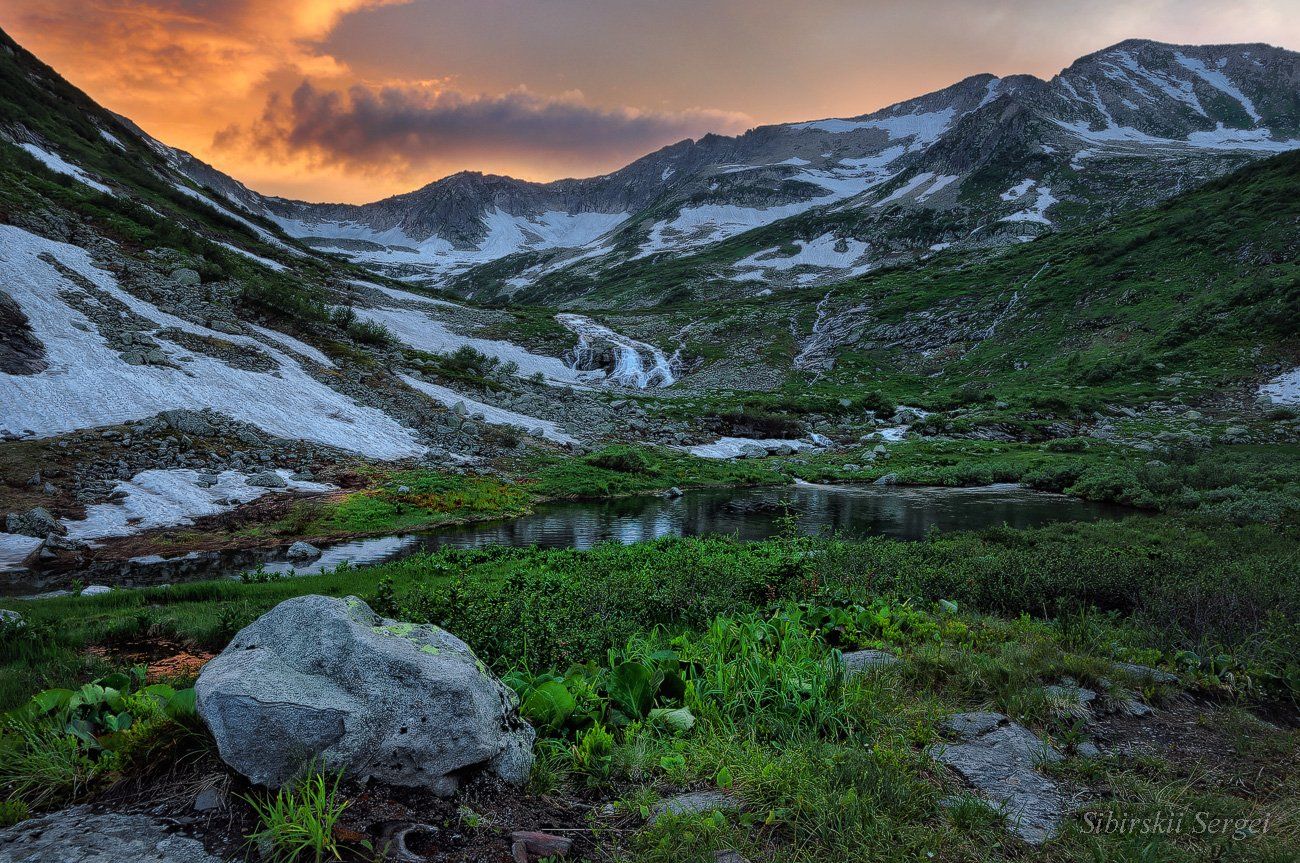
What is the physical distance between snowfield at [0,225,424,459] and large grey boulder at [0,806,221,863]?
26115 millimetres

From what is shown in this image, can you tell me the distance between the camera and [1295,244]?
217 ft

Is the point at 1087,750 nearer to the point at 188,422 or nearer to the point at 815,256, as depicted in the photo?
the point at 188,422

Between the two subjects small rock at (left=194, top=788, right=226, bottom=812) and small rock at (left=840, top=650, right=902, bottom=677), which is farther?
small rock at (left=840, top=650, right=902, bottom=677)

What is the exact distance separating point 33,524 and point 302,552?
6.94 metres

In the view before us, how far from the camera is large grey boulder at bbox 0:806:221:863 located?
300 centimetres

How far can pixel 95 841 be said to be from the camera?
3.14m

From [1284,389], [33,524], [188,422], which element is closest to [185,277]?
[188,422]

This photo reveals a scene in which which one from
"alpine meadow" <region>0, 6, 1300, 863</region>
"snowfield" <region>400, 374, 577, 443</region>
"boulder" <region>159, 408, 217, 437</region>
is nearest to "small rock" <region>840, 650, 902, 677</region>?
"alpine meadow" <region>0, 6, 1300, 863</region>

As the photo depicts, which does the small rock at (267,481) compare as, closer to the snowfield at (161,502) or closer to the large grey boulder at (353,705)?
the snowfield at (161,502)

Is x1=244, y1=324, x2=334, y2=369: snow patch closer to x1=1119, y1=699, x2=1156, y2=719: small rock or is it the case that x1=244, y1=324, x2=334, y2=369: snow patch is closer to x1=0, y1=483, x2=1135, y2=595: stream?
x1=0, y1=483, x2=1135, y2=595: stream

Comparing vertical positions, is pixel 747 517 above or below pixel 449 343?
below

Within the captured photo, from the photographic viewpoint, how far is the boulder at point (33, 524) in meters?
16.2

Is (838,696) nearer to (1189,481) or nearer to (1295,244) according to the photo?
(1189,481)

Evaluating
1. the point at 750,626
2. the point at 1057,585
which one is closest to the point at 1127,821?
the point at 750,626
